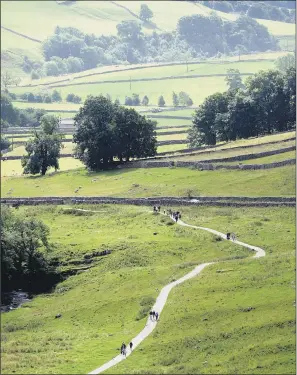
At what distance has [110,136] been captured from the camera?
189 metres

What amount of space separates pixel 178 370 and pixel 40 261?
39695 mm

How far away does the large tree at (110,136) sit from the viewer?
189 metres

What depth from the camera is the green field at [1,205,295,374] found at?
102375mm

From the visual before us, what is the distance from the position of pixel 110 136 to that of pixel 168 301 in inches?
2893

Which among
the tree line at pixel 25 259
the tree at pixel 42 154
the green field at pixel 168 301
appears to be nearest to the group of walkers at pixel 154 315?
the green field at pixel 168 301

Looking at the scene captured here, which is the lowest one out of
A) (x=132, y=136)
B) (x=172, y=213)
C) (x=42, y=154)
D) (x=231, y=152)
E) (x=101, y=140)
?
(x=172, y=213)

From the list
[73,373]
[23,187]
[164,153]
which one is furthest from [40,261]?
[164,153]

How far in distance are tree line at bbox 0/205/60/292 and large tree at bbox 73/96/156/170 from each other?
166 ft

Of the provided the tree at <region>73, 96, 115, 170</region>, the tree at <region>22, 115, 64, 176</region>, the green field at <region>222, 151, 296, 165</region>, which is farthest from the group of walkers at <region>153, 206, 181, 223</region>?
the tree at <region>22, 115, 64, 176</region>

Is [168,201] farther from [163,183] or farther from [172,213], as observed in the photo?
[163,183]

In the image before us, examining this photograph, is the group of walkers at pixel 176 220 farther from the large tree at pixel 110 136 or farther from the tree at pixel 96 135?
the large tree at pixel 110 136

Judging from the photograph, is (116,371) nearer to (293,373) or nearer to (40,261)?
(293,373)

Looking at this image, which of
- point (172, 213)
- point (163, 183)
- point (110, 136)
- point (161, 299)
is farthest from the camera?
point (110, 136)

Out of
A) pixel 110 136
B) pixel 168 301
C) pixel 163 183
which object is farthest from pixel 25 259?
pixel 110 136
